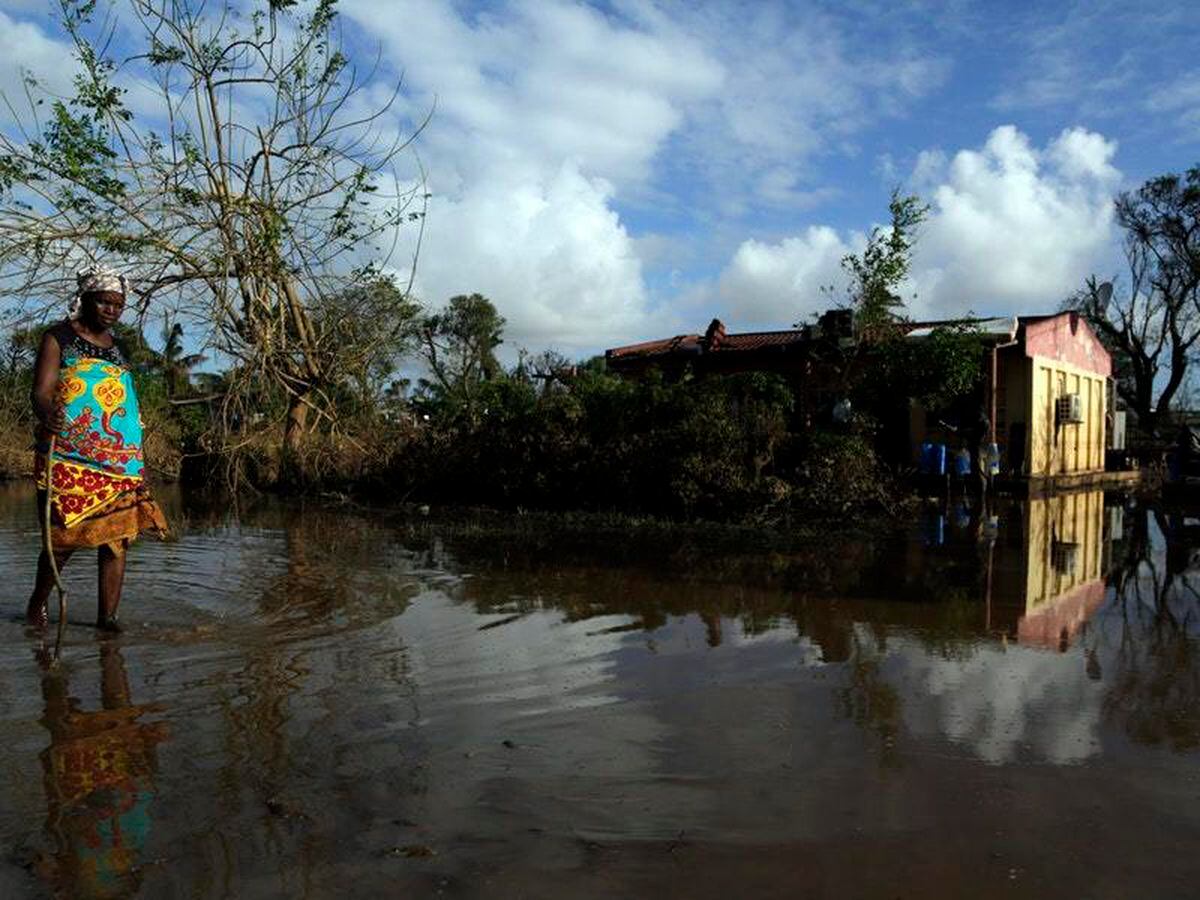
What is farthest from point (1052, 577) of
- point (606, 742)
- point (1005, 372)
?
point (1005, 372)

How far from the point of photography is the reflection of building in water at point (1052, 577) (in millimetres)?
5602

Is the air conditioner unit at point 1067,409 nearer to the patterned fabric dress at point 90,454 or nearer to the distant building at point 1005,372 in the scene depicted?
the distant building at point 1005,372

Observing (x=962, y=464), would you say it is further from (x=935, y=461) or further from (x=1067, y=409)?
(x=1067, y=409)

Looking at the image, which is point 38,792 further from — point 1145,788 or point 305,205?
point 305,205

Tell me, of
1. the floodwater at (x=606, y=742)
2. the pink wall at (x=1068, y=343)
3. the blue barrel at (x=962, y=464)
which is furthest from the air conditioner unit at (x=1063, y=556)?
the pink wall at (x=1068, y=343)

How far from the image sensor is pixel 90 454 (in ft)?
16.6

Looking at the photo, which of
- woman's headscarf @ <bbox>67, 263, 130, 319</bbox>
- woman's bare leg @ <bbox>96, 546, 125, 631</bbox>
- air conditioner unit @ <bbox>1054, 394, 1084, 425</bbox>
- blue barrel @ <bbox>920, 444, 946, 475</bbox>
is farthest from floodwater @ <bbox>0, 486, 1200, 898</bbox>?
air conditioner unit @ <bbox>1054, 394, 1084, 425</bbox>

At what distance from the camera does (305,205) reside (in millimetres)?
11227

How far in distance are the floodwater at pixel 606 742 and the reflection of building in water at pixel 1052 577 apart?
0.06 meters

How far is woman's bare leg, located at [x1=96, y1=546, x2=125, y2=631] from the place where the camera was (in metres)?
5.13

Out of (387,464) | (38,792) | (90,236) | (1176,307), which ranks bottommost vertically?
(38,792)

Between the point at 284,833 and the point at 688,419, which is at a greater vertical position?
the point at 688,419

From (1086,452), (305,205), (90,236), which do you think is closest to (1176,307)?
(1086,452)

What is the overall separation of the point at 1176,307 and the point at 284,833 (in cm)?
3600
